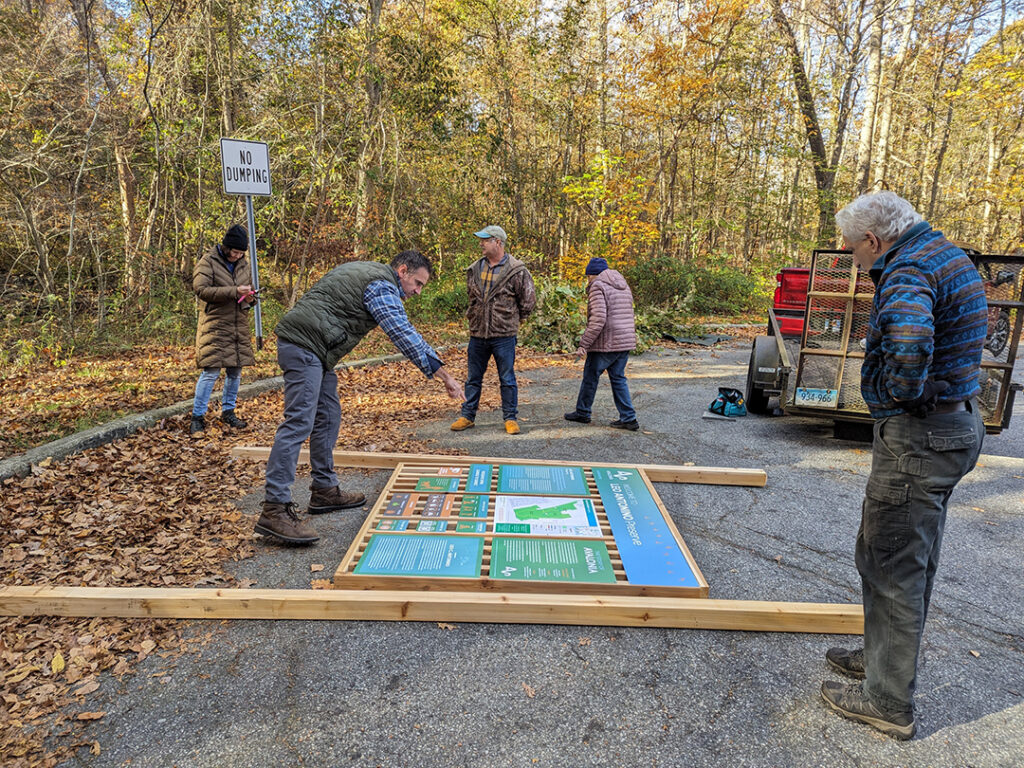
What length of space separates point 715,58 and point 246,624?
62.2 ft

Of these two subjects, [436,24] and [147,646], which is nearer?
[147,646]

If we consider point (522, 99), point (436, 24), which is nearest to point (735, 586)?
point (436, 24)

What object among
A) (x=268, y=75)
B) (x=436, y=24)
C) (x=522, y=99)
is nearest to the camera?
(x=268, y=75)

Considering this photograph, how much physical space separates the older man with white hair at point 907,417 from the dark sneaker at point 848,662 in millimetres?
249

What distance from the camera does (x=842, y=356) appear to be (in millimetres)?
5559

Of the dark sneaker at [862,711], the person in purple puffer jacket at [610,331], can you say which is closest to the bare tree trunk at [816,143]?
the person in purple puffer jacket at [610,331]

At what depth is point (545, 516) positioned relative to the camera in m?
4.03

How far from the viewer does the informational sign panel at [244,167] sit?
7074 mm

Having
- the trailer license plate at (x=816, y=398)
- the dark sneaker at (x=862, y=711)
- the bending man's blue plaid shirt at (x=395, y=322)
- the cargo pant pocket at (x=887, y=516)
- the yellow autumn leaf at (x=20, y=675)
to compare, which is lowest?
the yellow autumn leaf at (x=20, y=675)

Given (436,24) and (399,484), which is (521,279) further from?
(436,24)

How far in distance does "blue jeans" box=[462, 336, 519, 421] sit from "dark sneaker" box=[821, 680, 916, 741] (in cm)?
432

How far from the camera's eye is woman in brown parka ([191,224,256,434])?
5809 mm

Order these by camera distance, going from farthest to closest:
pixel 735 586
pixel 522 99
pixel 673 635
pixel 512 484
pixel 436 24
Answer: pixel 522 99
pixel 436 24
pixel 512 484
pixel 735 586
pixel 673 635

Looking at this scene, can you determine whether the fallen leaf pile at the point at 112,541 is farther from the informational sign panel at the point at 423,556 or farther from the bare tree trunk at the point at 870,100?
the bare tree trunk at the point at 870,100
